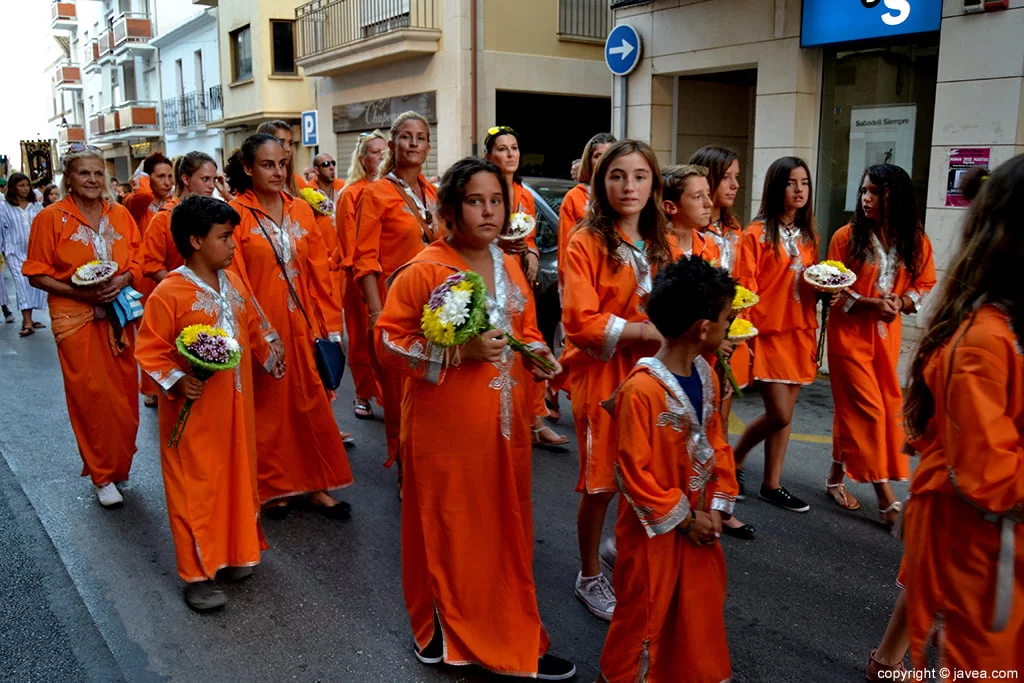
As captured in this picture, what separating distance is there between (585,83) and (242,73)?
13.8 metres

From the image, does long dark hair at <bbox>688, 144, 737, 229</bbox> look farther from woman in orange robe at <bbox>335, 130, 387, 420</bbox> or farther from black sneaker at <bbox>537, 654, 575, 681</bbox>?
black sneaker at <bbox>537, 654, 575, 681</bbox>

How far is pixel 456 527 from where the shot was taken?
3.29 meters

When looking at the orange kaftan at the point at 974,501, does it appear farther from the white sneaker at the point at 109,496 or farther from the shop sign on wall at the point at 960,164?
the shop sign on wall at the point at 960,164

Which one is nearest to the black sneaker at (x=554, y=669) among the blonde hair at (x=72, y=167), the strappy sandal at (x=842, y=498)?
the strappy sandal at (x=842, y=498)

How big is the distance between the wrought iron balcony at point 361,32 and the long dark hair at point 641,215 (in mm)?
15842

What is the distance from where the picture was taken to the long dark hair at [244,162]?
5.02 meters

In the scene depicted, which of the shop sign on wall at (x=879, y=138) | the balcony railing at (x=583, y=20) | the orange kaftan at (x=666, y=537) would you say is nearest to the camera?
the orange kaftan at (x=666, y=537)

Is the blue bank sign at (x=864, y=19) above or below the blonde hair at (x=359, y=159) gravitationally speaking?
above

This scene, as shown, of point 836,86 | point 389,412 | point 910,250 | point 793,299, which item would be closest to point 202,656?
point 389,412

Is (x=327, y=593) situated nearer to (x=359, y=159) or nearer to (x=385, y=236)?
(x=385, y=236)

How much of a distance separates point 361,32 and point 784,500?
1855 cm

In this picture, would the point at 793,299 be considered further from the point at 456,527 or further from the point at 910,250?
the point at 456,527

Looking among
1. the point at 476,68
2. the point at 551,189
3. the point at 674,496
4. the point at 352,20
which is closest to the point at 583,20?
the point at 476,68

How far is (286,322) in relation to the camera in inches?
201
